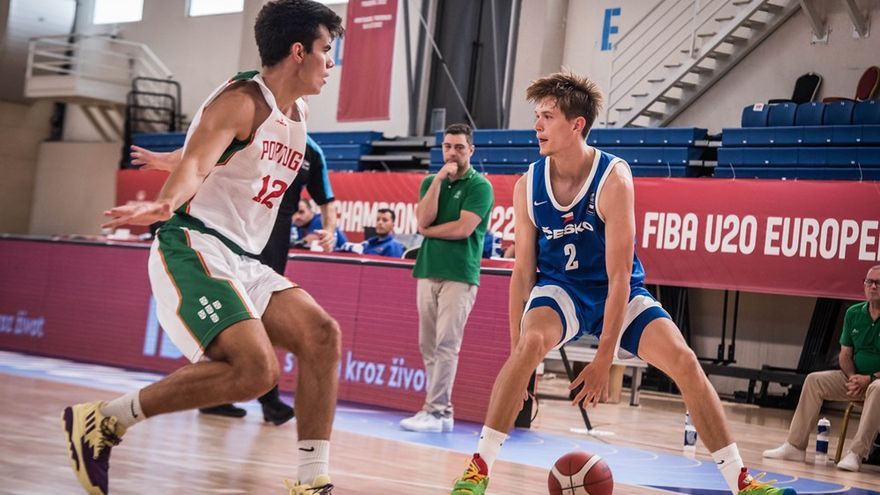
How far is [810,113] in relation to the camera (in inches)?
495

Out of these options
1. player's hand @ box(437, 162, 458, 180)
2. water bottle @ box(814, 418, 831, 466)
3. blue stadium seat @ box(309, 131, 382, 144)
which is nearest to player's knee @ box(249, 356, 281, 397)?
player's hand @ box(437, 162, 458, 180)

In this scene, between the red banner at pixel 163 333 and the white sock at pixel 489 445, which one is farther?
the red banner at pixel 163 333

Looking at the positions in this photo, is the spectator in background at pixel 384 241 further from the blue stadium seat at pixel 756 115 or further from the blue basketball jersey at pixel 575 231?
the blue basketball jersey at pixel 575 231

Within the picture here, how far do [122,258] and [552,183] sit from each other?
6797mm

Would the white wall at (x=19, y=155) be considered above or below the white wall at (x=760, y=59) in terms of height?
below

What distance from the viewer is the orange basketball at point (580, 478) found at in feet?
14.2

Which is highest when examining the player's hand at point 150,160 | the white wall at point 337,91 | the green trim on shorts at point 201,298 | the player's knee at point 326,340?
the white wall at point 337,91

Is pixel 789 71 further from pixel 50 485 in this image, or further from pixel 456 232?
pixel 50 485

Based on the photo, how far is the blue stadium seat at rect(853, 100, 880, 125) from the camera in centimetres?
1188

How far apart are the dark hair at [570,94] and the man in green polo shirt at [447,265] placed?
283 cm

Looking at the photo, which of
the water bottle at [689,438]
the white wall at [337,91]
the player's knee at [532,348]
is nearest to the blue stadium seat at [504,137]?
the white wall at [337,91]

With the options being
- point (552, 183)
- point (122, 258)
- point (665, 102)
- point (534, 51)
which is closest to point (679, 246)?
point (665, 102)

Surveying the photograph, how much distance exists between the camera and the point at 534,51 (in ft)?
53.7

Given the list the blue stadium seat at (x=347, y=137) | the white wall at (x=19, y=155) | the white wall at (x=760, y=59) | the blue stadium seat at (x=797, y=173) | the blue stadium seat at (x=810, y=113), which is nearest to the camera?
the blue stadium seat at (x=797, y=173)
